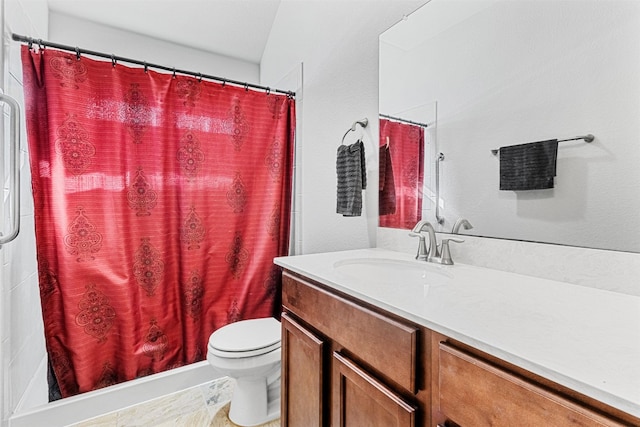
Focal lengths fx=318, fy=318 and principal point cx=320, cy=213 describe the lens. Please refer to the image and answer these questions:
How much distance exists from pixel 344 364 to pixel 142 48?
244 cm

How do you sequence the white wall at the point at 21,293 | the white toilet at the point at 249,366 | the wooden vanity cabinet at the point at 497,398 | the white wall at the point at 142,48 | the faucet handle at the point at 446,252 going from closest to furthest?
the wooden vanity cabinet at the point at 497,398 → the faucet handle at the point at 446,252 → the white wall at the point at 21,293 → the white toilet at the point at 249,366 → the white wall at the point at 142,48

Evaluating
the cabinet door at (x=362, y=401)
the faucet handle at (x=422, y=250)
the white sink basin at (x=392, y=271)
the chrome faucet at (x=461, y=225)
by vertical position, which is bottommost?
the cabinet door at (x=362, y=401)

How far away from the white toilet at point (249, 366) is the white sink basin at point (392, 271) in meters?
0.65

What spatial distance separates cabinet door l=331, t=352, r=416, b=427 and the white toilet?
640 millimetres

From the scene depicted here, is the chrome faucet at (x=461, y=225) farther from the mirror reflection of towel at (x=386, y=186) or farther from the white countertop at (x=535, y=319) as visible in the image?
the mirror reflection of towel at (x=386, y=186)

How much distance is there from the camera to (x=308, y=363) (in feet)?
3.55

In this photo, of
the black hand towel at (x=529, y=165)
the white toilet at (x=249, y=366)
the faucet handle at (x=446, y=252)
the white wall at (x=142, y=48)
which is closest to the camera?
the black hand towel at (x=529, y=165)

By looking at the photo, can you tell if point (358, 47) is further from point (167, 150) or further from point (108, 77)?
point (108, 77)

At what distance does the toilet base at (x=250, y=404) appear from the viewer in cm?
156

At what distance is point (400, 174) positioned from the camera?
1.46m

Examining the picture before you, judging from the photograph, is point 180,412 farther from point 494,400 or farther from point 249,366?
point 494,400

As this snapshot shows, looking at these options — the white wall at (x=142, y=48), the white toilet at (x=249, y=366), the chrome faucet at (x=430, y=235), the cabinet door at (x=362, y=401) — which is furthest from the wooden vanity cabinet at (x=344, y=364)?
the white wall at (x=142, y=48)

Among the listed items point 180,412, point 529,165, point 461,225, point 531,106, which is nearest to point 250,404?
point 180,412

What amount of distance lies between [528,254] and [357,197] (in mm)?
739
